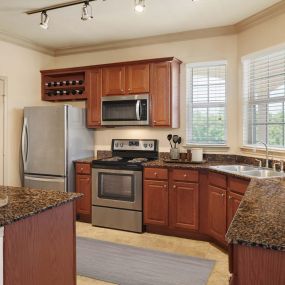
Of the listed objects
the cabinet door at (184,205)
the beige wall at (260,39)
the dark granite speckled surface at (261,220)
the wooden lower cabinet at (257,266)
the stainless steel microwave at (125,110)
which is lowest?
the cabinet door at (184,205)

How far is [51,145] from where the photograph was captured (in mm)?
4312

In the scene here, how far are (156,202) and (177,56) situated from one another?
6.96ft

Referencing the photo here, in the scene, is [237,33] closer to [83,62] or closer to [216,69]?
[216,69]

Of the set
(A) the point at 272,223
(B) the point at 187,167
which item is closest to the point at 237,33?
(B) the point at 187,167

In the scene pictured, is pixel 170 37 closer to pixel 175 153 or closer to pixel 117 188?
pixel 175 153

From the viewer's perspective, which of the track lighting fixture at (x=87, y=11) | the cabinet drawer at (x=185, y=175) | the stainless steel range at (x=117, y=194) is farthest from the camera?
the stainless steel range at (x=117, y=194)

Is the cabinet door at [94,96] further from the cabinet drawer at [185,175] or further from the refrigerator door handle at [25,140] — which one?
the cabinet drawer at [185,175]

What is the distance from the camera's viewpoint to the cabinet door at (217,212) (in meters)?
3.33

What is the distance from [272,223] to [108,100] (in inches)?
Result: 134

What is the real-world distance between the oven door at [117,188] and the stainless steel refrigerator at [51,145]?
1.43 ft

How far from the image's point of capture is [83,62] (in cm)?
505

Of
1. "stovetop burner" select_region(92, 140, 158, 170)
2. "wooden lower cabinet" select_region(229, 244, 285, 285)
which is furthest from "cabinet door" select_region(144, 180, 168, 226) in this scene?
"wooden lower cabinet" select_region(229, 244, 285, 285)

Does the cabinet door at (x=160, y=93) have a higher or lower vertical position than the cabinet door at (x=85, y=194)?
higher

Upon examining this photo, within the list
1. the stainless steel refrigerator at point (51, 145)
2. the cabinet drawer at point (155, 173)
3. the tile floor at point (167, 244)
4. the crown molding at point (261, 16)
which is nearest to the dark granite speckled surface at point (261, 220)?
the tile floor at point (167, 244)
